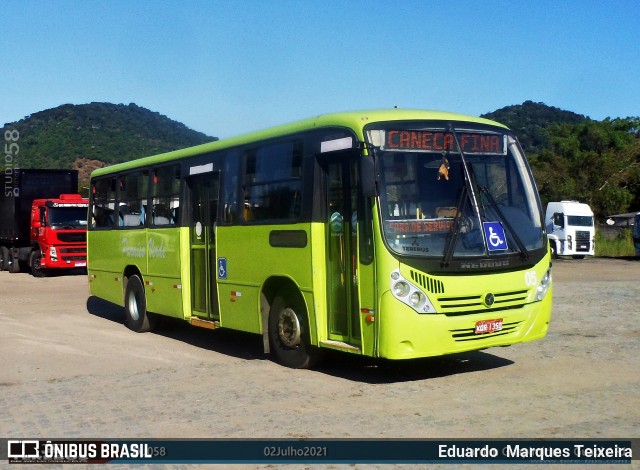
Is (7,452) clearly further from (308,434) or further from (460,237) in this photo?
(460,237)

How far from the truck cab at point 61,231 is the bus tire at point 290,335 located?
19.3 m

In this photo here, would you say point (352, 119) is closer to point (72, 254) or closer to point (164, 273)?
point (164, 273)

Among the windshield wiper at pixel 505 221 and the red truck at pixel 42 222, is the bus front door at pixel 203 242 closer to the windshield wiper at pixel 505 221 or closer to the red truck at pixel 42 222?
the windshield wiper at pixel 505 221

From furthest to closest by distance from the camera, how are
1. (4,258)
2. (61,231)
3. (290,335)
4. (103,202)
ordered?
→ (4,258) < (61,231) < (103,202) < (290,335)

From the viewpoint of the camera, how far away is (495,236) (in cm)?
876

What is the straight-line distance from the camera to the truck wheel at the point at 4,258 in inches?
1276

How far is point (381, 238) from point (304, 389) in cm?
186

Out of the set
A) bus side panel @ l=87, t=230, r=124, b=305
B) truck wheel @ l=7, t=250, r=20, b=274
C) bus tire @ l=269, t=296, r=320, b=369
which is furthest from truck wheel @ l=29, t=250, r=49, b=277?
bus tire @ l=269, t=296, r=320, b=369

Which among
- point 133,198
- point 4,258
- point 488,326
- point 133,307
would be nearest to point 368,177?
point 488,326

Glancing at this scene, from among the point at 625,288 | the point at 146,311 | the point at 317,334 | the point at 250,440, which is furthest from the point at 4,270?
the point at 250,440

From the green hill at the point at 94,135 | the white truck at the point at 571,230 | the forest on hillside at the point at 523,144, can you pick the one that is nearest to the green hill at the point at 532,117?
the forest on hillside at the point at 523,144

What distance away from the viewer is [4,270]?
110ft

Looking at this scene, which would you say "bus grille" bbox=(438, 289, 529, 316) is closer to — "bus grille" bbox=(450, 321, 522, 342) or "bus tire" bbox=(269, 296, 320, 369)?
"bus grille" bbox=(450, 321, 522, 342)

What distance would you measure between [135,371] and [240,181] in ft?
9.35
